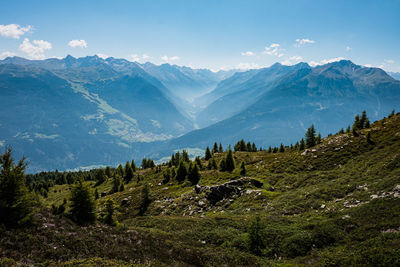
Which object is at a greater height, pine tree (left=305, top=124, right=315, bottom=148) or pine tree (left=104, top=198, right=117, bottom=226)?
pine tree (left=305, top=124, right=315, bottom=148)

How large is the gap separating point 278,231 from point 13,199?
2731cm

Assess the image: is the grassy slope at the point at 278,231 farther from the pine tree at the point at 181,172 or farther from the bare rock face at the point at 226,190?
the pine tree at the point at 181,172

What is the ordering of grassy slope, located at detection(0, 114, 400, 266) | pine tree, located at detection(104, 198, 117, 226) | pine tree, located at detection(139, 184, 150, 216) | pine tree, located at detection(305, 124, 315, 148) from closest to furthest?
grassy slope, located at detection(0, 114, 400, 266) → pine tree, located at detection(104, 198, 117, 226) → pine tree, located at detection(139, 184, 150, 216) → pine tree, located at detection(305, 124, 315, 148)

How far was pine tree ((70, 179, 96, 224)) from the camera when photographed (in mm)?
23031

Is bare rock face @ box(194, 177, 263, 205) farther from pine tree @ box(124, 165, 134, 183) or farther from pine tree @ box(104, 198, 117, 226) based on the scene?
pine tree @ box(124, 165, 134, 183)

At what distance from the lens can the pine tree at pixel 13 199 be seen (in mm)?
16547

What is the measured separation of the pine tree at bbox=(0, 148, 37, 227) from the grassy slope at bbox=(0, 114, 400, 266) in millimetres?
1489

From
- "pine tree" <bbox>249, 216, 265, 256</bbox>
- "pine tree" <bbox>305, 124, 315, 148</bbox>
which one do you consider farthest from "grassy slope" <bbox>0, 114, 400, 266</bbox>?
"pine tree" <bbox>305, 124, 315, 148</bbox>

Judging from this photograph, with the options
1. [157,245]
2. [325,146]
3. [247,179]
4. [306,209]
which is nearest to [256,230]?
[157,245]

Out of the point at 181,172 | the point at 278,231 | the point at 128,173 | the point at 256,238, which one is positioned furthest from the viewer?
the point at 128,173

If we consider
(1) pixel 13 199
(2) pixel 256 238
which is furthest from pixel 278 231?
(1) pixel 13 199

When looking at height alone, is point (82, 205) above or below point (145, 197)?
above

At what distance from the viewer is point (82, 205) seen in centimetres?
2328

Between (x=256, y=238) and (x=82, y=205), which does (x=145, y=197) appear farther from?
(x=256, y=238)
